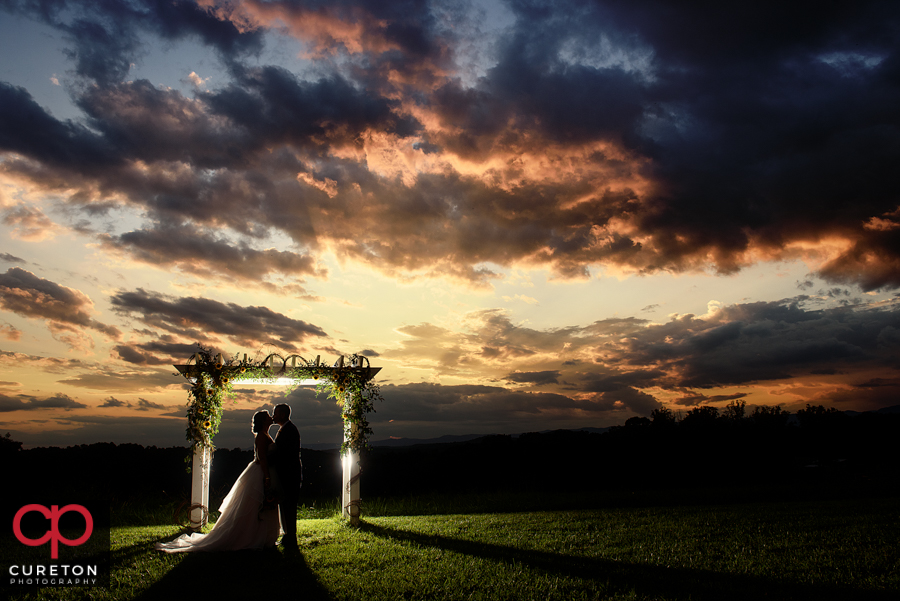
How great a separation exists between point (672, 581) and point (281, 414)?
6.60m

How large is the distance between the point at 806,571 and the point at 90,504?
18.3 metres

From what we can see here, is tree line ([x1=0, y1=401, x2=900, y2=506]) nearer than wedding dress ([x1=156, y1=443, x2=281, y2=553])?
No

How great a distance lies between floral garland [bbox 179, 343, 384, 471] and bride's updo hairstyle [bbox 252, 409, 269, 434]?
2164 millimetres

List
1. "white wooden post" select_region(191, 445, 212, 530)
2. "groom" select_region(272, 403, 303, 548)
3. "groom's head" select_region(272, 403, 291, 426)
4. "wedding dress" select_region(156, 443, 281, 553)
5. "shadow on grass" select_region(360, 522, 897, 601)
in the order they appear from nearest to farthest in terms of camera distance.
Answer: "shadow on grass" select_region(360, 522, 897, 601), "wedding dress" select_region(156, 443, 281, 553), "groom" select_region(272, 403, 303, 548), "groom's head" select_region(272, 403, 291, 426), "white wooden post" select_region(191, 445, 212, 530)

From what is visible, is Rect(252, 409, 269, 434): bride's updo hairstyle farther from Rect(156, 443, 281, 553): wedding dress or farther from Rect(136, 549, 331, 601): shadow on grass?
Rect(136, 549, 331, 601): shadow on grass

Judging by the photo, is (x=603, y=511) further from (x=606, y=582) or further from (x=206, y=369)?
(x=206, y=369)

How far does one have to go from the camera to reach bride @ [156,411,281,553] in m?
8.88

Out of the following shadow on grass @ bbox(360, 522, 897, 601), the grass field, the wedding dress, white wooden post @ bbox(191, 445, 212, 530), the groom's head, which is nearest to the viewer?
shadow on grass @ bbox(360, 522, 897, 601)

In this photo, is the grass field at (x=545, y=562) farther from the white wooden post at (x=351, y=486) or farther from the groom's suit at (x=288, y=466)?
the groom's suit at (x=288, y=466)

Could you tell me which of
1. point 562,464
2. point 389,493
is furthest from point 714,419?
point 389,493

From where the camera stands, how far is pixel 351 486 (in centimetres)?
1189

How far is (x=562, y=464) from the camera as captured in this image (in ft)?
88.5

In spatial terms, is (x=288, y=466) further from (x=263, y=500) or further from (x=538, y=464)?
(x=538, y=464)

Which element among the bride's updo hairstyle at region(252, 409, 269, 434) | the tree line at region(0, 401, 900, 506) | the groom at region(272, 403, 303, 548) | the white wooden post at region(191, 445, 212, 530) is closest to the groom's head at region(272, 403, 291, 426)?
the groom at region(272, 403, 303, 548)
